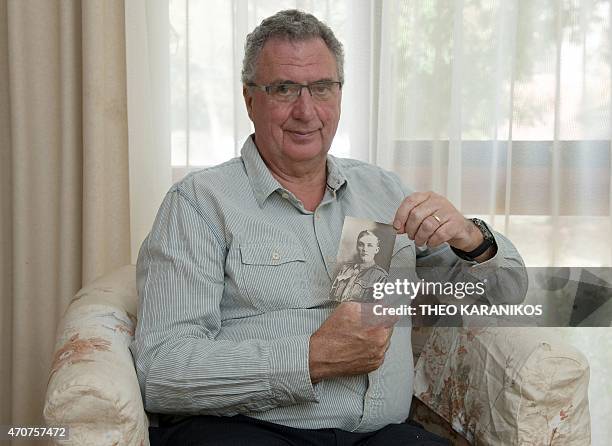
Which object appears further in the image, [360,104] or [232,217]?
[360,104]

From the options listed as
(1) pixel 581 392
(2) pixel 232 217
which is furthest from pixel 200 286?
(1) pixel 581 392

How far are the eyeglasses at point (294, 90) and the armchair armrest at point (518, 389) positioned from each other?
561mm

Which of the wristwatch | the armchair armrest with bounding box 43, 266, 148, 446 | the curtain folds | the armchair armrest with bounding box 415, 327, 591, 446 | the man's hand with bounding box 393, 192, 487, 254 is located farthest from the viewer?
the curtain folds

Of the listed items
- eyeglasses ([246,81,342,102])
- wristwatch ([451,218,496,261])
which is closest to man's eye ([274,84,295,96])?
eyeglasses ([246,81,342,102])

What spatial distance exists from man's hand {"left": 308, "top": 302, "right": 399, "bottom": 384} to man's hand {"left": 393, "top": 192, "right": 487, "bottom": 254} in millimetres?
189

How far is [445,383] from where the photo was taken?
1.65m

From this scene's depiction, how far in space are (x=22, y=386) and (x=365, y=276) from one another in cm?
135

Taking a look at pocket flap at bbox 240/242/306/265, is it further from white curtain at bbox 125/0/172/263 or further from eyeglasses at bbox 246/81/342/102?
white curtain at bbox 125/0/172/263

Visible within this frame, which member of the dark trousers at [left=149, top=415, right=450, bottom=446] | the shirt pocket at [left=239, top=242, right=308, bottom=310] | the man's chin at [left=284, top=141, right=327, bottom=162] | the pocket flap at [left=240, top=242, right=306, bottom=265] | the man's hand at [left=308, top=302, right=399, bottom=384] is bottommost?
the dark trousers at [left=149, top=415, right=450, bottom=446]

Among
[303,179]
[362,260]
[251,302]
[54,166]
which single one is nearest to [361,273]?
[362,260]

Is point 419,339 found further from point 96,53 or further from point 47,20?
point 47,20

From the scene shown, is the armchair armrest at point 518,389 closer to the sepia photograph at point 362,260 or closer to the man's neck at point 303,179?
the sepia photograph at point 362,260

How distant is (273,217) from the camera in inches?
63.1

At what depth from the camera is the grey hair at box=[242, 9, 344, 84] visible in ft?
5.31
